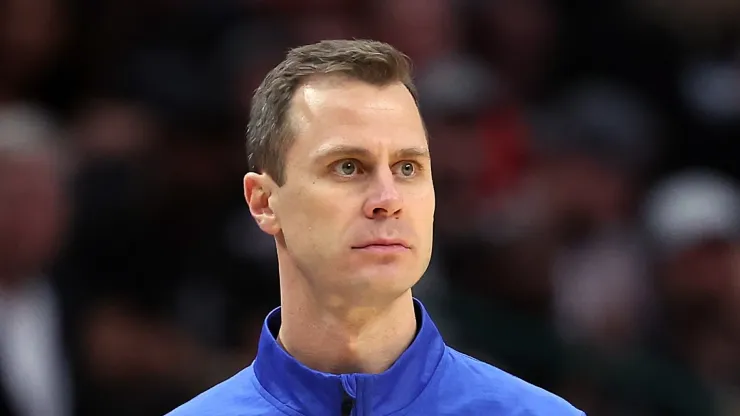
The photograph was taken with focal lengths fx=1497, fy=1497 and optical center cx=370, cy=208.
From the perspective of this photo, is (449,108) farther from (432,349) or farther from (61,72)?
(432,349)

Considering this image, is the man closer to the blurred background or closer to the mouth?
the mouth

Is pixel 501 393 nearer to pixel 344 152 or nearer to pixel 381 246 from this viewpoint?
pixel 381 246

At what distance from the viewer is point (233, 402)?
135 inches

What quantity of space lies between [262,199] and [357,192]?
0.29 m

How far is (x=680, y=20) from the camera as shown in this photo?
8.06 metres

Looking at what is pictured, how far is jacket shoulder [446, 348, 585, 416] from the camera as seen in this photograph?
3348 mm

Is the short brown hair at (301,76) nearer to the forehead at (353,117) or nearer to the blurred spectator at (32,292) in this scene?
the forehead at (353,117)

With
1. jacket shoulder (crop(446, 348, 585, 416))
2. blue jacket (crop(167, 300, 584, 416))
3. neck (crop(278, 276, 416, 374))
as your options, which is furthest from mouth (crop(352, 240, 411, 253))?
jacket shoulder (crop(446, 348, 585, 416))

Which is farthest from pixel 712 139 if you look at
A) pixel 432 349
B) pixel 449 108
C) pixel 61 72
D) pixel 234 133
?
pixel 432 349

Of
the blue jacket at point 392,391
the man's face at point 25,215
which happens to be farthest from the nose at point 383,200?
the man's face at point 25,215

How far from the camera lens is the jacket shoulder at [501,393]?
11.0 feet

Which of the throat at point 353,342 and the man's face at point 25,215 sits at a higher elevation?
the throat at point 353,342

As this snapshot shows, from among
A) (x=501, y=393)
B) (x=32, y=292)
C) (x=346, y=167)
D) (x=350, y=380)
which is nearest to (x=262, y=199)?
(x=346, y=167)

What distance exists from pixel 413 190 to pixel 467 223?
10.9 feet
